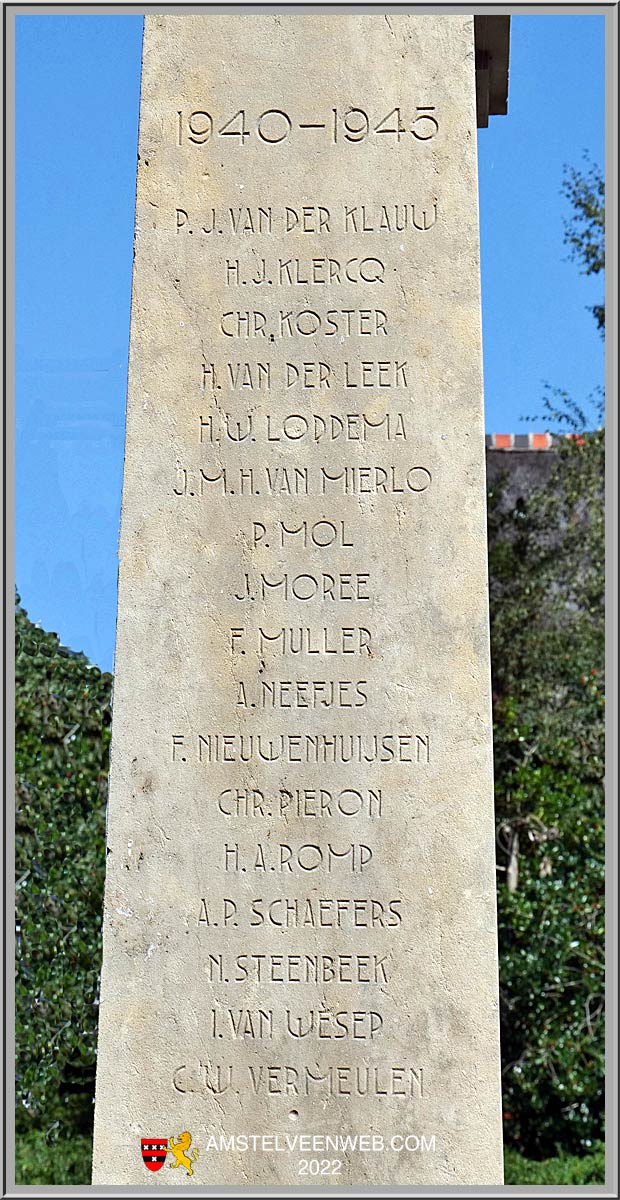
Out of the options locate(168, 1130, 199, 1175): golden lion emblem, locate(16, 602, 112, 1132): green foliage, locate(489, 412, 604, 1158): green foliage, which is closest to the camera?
locate(168, 1130, 199, 1175): golden lion emblem

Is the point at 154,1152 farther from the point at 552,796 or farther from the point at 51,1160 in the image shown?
the point at 552,796

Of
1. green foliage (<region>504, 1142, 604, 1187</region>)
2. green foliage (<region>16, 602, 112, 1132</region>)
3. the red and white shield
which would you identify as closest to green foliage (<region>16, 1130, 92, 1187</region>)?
green foliage (<region>16, 602, 112, 1132</region>)

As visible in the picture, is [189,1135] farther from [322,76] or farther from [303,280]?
[322,76]

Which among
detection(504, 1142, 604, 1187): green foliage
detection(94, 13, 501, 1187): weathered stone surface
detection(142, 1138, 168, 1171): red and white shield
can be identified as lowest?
detection(504, 1142, 604, 1187): green foliage

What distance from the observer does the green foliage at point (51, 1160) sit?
6316 mm

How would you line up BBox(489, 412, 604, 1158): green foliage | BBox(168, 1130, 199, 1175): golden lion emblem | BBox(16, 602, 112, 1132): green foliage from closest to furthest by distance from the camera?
BBox(168, 1130, 199, 1175): golden lion emblem, BBox(16, 602, 112, 1132): green foliage, BBox(489, 412, 604, 1158): green foliage

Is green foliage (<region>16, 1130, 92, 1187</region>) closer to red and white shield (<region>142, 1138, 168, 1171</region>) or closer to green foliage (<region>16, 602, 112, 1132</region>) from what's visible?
green foliage (<region>16, 602, 112, 1132</region>)

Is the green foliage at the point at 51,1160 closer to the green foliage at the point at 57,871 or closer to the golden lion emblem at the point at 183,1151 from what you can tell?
the green foliage at the point at 57,871

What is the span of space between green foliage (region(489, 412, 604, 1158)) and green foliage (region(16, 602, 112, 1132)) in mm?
2257

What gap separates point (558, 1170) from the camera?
6402mm

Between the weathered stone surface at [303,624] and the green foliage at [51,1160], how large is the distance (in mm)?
3990

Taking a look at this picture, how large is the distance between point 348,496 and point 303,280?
564 millimetres

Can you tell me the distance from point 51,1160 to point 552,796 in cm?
332

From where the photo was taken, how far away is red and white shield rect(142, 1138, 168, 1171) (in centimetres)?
279
